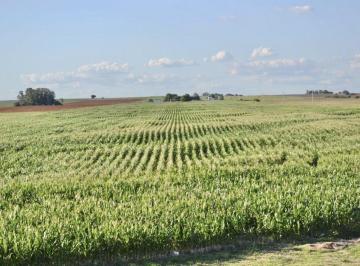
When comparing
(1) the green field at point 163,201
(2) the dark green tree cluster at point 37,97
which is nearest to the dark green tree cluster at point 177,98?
(2) the dark green tree cluster at point 37,97

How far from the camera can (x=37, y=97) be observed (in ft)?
554

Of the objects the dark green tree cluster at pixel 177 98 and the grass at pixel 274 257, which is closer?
the grass at pixel 274 257

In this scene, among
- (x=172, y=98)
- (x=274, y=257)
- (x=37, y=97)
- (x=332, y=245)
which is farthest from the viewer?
(x=172, y=98)

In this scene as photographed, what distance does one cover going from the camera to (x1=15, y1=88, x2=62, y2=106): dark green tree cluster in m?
169

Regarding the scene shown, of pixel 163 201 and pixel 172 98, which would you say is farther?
pixel 172 98

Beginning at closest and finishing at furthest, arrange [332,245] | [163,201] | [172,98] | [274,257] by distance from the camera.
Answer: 1. [274,257]
2. [332,245]
3. [163,201]
4. [172,98]

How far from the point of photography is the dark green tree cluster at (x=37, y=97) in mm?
169125

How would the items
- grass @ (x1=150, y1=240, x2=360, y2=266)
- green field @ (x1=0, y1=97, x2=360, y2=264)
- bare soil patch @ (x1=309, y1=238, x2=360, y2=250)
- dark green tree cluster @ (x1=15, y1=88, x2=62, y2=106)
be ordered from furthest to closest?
dark green tree cluster @ (x1=15, y1=88, x2=62, y2=106) → bare soil patch @ (x1=309, y1=238, x2=360, y2=250) → green field @ (x1=0, y1=97, x2=360, y2=264) → grass @ (x1=150, y1=240, x2=360, y2=266)

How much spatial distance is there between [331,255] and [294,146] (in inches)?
1034

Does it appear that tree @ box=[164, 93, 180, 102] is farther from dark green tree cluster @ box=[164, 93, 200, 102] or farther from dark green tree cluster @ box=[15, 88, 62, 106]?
dark green tree cluster @ box=[15, 88, 62, 106]

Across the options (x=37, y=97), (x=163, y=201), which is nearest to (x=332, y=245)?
(x=163, y=201)

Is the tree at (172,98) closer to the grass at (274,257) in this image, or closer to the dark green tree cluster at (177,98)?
the dark green tree cluster at (177,98)

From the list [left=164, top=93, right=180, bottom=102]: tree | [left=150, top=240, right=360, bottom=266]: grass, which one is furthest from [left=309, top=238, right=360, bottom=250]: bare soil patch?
[left=164, top=93, right=180, bottom=102]: tree

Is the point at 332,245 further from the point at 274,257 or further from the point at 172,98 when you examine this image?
the point at 172,98
